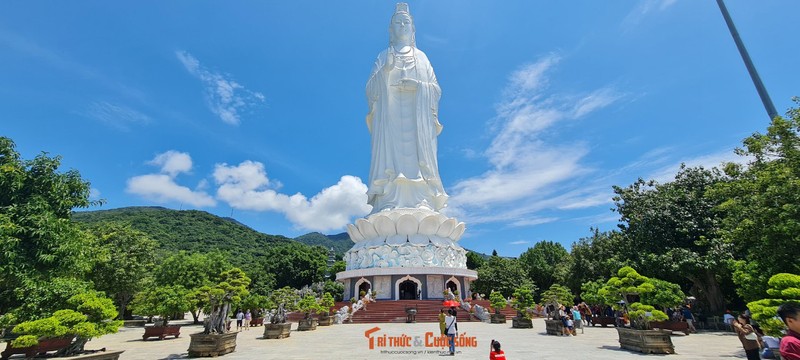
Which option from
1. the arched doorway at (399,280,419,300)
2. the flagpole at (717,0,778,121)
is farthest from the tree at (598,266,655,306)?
the arched doorway at (399,280,419,300)

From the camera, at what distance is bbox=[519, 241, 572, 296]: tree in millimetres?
39000

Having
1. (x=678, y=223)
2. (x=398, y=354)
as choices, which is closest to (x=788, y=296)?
(x=398, y=354)

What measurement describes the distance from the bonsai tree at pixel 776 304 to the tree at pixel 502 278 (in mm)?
32485

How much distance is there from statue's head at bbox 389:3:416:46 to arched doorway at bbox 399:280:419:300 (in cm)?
2061

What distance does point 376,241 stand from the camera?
30.9 metres

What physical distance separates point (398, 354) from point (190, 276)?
23624mm

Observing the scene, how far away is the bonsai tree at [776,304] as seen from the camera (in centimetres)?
700

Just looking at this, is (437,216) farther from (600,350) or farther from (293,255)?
(293,255)

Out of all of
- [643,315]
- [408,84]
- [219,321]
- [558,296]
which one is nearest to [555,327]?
[558,296]

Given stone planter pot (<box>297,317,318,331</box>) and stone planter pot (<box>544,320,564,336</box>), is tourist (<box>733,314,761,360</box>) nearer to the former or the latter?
stone planter pot (<box>544,320,564,336</box>)

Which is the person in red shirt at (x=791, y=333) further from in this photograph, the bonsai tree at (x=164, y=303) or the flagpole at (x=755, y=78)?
the bonsai tree at (x=164, y=303)

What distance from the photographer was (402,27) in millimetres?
35469

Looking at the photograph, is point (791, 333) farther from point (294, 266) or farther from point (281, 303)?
point (294, 266)

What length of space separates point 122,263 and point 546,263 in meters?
39.1
